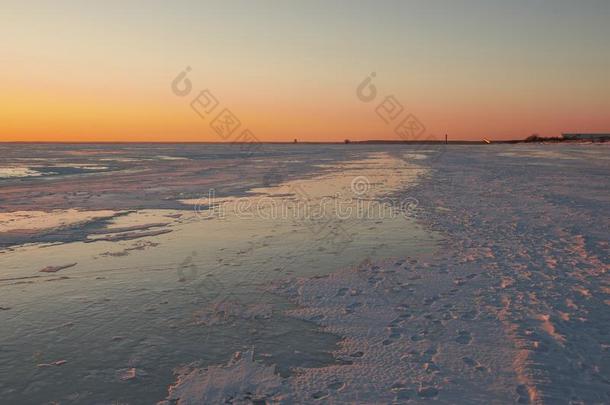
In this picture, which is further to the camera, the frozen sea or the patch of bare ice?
the frozen sea

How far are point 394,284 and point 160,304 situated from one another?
3.45 meters

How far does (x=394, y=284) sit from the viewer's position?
6.69 metres

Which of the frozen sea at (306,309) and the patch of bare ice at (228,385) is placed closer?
the patch of bare ice at (228,385)

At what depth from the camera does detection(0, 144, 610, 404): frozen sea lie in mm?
3951

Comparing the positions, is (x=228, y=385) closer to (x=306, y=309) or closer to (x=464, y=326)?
(x=306, y=309)

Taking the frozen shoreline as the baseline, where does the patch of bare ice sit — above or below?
below

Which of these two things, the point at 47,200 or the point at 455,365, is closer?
the point at 455,365

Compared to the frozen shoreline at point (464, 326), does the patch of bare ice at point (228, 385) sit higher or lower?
lower

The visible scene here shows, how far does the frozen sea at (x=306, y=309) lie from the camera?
3.95 meters

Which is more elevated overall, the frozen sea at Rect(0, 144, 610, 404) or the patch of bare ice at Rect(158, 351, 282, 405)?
the frozen sea at Rect(0, 144, 610, 404)

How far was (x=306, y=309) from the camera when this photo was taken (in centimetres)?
579

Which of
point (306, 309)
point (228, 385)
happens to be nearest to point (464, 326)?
point (306, 309)

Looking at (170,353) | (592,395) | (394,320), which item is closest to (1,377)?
(170,353)

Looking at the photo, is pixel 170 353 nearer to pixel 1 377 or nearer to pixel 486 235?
pixel 1 377
